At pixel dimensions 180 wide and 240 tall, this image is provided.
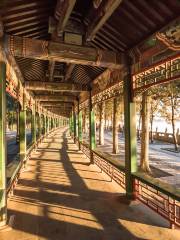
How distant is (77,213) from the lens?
20.7 feet

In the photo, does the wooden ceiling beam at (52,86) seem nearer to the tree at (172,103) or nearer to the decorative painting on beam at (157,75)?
the decorative painting on beam at (157,75)

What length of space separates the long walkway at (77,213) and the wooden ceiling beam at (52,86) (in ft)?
17.0

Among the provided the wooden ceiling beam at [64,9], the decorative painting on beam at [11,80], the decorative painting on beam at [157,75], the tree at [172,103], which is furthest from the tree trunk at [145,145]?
the wooden ceiling beam at [64,9]

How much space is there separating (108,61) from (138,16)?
1865 millimetres

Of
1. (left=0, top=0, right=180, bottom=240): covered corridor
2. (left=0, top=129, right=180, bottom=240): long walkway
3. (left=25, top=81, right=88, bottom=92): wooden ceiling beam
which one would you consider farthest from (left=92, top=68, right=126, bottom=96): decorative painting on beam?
(left=0, top=129, right=180, bottom=240): long walkway

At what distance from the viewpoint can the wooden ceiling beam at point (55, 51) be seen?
19.5 feet

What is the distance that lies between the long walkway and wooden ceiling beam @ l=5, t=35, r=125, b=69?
4.55m

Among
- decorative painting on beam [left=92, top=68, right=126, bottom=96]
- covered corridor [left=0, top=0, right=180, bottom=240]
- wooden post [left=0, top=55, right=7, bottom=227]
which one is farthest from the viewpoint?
decorative painting on beam [left=92, top=68, right=126, bottom=96]

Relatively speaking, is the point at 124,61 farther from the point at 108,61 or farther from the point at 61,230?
the point at 61,230

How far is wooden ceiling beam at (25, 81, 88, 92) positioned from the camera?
12.3 metres

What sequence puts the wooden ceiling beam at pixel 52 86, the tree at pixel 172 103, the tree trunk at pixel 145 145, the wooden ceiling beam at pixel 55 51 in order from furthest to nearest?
the tree at pixel 172 103, the wooden ceiling beam at pixel 52 86, the tree trunk at pixel 145 145, the wooden ceiling beam at pixel 55 51

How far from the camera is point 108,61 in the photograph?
7.03 metres

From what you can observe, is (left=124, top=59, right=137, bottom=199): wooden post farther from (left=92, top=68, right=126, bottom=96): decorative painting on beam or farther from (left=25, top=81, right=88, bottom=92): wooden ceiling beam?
(left=25, top=81, right=88, bottom=92): wooden ceiling beam

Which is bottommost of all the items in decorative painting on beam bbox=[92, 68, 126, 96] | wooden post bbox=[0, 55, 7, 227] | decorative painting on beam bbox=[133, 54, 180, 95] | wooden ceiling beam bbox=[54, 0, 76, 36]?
wooden post bbox=[0, 55, 7, 227]
